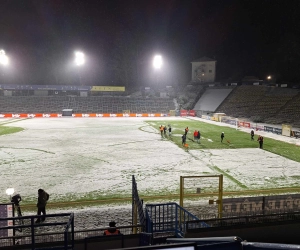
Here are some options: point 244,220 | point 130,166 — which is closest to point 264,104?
point 130,166

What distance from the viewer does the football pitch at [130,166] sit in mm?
15594

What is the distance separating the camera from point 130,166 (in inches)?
819

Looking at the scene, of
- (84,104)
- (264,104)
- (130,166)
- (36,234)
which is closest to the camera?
(36,234)

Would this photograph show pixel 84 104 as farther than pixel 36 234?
Yes

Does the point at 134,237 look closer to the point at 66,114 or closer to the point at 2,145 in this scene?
the point at 2,145

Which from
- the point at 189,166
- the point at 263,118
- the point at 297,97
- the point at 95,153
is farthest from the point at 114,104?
the point at 189,166

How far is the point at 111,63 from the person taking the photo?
298 ft

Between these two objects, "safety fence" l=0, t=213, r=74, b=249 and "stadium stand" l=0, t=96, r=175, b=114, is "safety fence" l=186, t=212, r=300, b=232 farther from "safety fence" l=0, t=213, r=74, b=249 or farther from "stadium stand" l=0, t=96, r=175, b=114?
"stadium stand" l=0, t=96, r=175, b=114

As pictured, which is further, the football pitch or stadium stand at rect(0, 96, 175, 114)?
stadium stand at rect(0, 96, 175, 114)

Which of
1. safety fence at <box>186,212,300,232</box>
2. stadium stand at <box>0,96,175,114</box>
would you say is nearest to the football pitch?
safety fence at <box>186,212,300,232</box>

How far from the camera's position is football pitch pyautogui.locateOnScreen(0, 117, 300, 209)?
1559cm

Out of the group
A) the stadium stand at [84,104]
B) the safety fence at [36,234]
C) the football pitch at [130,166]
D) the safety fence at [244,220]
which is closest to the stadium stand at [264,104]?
the stadium stand at [84,104]

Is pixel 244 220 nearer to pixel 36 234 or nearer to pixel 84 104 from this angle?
pixel 36 234

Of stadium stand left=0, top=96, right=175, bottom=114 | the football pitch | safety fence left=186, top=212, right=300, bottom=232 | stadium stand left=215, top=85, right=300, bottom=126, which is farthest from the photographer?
stadium stand left=0, top=96, right=175, bottom=114
